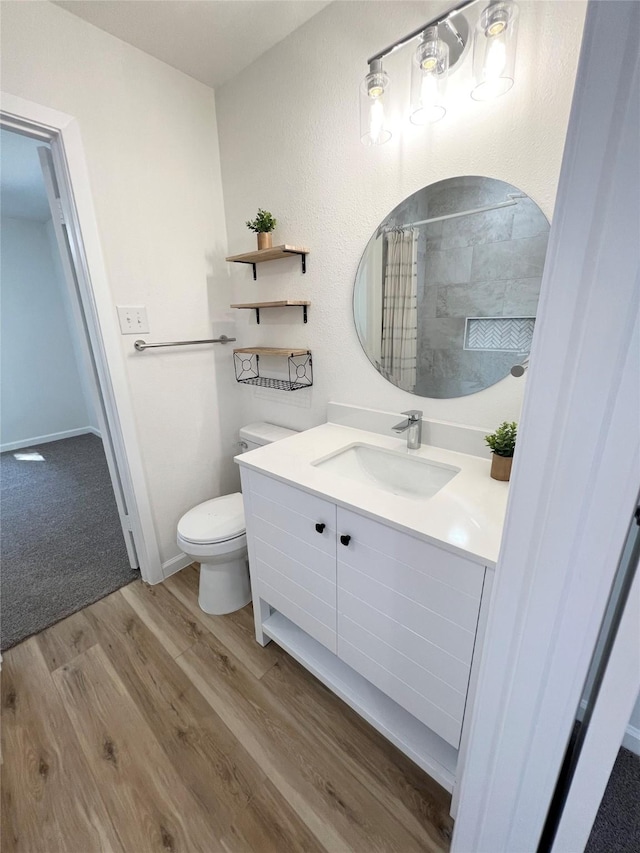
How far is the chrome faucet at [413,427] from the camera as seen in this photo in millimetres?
1254

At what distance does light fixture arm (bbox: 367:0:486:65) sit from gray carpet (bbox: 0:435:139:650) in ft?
7.96

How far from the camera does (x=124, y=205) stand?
1506mm

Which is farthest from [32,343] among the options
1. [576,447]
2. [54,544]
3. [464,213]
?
[576,447]

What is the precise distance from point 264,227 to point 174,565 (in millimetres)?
→ 1775

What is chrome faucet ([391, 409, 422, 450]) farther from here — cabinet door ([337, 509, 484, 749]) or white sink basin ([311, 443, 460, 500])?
cabinet door ([337, 509, 484, 749])

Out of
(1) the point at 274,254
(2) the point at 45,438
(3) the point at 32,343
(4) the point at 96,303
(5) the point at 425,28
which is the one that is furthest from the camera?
(2) the point at 45,438

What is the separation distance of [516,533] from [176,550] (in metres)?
1.88

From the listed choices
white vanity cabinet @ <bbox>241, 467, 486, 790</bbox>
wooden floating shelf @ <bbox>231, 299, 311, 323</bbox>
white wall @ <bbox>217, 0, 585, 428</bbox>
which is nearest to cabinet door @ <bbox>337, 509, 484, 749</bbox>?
white vanity cabinet @ <bbox>241, 467, 486, 790</bbox>

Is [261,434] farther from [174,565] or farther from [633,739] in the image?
[633,739]

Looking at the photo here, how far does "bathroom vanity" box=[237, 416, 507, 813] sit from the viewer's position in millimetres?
833

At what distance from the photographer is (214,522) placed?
1.59m

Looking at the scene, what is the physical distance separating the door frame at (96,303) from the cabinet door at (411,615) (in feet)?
3.82

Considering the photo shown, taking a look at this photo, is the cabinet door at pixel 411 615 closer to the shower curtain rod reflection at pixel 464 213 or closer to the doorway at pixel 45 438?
the shower curtain rod reflection at pixel 464 213

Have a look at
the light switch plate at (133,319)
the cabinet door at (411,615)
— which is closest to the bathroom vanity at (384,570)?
the cabinet door at (411,615)
